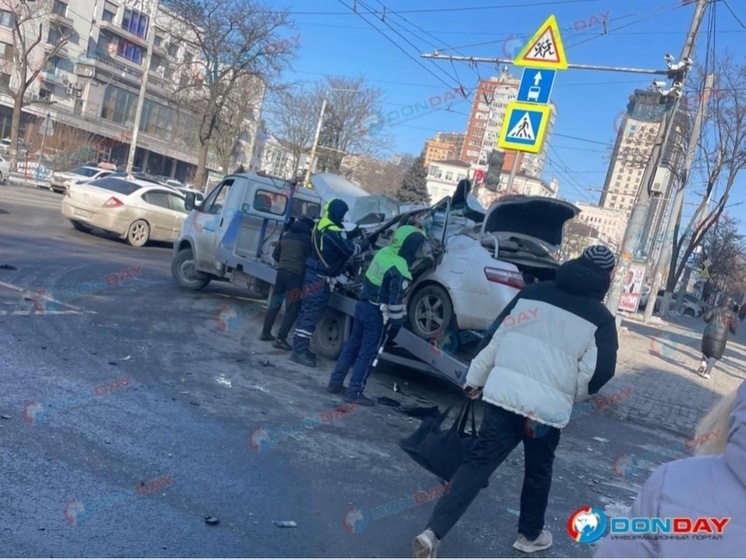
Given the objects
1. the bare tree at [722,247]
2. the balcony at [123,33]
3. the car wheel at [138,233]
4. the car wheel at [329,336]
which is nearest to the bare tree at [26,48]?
the balcony at [123,33]

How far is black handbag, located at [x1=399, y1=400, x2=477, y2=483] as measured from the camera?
→ 14.9ft

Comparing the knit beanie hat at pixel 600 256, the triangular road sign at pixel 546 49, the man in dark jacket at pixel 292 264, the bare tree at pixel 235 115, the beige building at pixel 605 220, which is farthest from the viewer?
the beige building at pixel 605 220

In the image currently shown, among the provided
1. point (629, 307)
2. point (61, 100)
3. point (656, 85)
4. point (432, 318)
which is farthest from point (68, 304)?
point (61, 100)

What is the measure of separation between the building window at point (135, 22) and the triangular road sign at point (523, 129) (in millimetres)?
58968

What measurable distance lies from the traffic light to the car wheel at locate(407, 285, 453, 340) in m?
6.02

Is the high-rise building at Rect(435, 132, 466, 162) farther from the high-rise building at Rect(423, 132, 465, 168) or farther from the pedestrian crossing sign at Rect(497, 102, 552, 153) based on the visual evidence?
the pedestrian crossing sign at Rect(497, 102, 552, 153)

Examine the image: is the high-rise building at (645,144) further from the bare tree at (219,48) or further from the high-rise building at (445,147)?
the high-rise building at (445,147)

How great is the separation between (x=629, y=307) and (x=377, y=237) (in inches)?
807

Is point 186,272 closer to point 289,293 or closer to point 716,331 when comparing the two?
point 289,293

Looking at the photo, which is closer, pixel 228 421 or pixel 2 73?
pixel 228 421

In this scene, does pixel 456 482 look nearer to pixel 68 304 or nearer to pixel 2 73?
pixel 68 304

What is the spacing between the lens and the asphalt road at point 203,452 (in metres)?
4.02

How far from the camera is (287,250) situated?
9.10 metres

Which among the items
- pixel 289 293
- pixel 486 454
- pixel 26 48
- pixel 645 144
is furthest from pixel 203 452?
pixel 26 48
